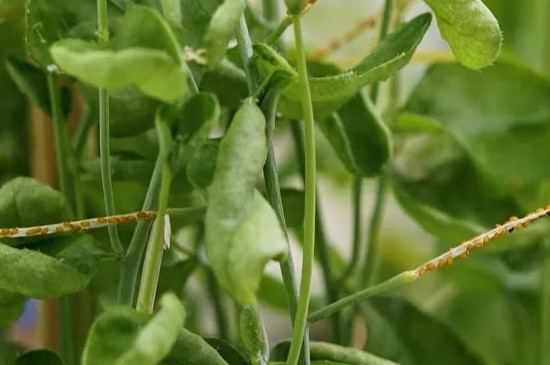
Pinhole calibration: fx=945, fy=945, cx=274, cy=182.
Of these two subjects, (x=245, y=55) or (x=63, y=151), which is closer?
(x=245, y=55)

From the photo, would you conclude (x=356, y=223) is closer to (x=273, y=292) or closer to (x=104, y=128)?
(x=273, y=292)

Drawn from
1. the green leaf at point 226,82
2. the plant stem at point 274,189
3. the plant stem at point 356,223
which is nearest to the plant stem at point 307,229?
the plant stem at point 274,189

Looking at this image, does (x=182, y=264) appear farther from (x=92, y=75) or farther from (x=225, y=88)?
(x=92, y=75)

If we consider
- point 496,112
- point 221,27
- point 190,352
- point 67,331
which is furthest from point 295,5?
point 496,112

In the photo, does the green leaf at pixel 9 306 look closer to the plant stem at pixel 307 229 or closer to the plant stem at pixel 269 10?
the plant stem at pixel 307 229

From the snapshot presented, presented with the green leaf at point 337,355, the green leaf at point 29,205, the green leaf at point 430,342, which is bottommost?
the green leaf at point 430,342

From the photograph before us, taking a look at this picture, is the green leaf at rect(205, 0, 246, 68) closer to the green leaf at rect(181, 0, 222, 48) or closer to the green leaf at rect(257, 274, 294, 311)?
the green leaf at rect(181, 0, 222, 48)
